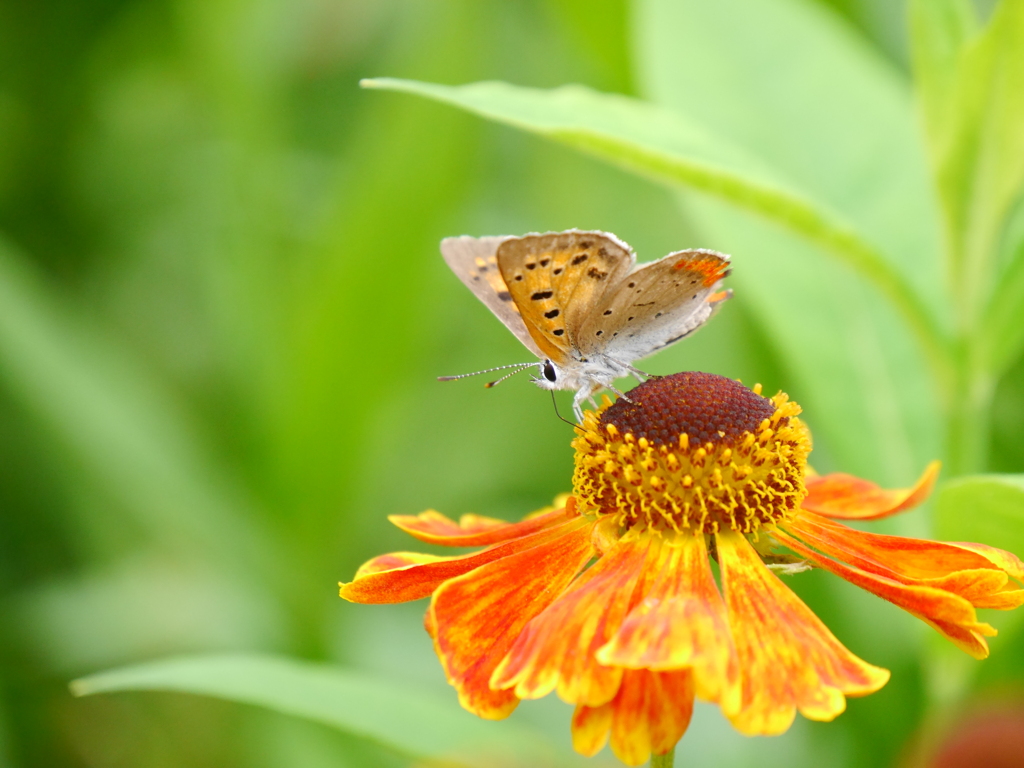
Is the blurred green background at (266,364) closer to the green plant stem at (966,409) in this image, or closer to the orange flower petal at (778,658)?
the green plant stem at (966,409)

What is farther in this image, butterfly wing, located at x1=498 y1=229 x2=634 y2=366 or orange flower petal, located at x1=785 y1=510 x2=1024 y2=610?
butterfly wing, located at x1=498 y1=229 x2=634 y2=366

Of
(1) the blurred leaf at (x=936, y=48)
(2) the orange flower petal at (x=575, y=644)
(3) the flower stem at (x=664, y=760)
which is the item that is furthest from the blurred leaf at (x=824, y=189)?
(3) the flower stem at (x=664, y=760)

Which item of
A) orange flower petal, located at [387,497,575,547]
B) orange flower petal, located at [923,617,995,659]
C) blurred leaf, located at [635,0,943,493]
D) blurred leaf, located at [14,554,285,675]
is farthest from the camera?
blurred leaf, located at [14,554,285,675]

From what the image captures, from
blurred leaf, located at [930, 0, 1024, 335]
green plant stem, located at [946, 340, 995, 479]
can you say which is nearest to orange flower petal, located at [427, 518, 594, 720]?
green plant stem, located at [946, 340, 995, 479]

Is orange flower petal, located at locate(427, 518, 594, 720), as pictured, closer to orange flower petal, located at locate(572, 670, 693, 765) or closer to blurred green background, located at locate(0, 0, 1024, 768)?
orange flower petal, located at locate(572, 670, 693, 765)

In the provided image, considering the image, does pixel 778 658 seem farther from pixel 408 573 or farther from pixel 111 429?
pixel 111 429

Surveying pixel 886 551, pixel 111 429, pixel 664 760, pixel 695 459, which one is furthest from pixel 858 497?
pixel 111 429

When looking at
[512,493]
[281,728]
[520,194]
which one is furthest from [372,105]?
[281,728]
